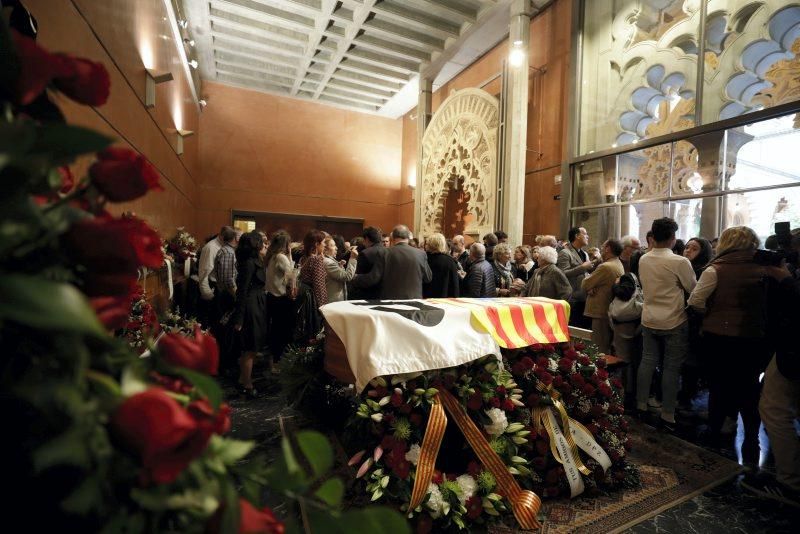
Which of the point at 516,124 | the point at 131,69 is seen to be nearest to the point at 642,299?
the point at 516,124

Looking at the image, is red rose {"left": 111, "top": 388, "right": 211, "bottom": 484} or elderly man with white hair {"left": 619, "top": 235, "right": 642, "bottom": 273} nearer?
red rose {"left": 111, "top": 388, "right": 211, "bottom": 484}

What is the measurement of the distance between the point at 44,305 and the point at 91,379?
0.12m

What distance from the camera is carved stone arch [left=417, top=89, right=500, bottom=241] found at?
770 cm

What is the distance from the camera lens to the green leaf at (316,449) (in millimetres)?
409

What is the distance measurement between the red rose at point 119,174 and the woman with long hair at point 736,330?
3379mm

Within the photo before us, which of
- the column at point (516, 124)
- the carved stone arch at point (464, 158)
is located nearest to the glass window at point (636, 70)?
the column at point (516, 124)

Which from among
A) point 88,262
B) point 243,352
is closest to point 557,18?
point 243,352

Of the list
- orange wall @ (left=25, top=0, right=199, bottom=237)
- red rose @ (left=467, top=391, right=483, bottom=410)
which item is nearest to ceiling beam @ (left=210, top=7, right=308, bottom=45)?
orange wall @ (left=25, top=0, right=199, bottom=237)

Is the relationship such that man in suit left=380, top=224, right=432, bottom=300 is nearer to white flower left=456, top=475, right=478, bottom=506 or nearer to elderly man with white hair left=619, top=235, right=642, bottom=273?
white flower left=456, top=475, right=478, bottom=506

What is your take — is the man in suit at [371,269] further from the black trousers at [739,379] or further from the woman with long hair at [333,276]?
the black trousers at [739,379]

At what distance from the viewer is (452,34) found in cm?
828

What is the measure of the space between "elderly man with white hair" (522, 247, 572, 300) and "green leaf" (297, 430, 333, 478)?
356cm

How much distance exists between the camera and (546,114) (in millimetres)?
7426

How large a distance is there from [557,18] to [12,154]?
8562 millimetres
